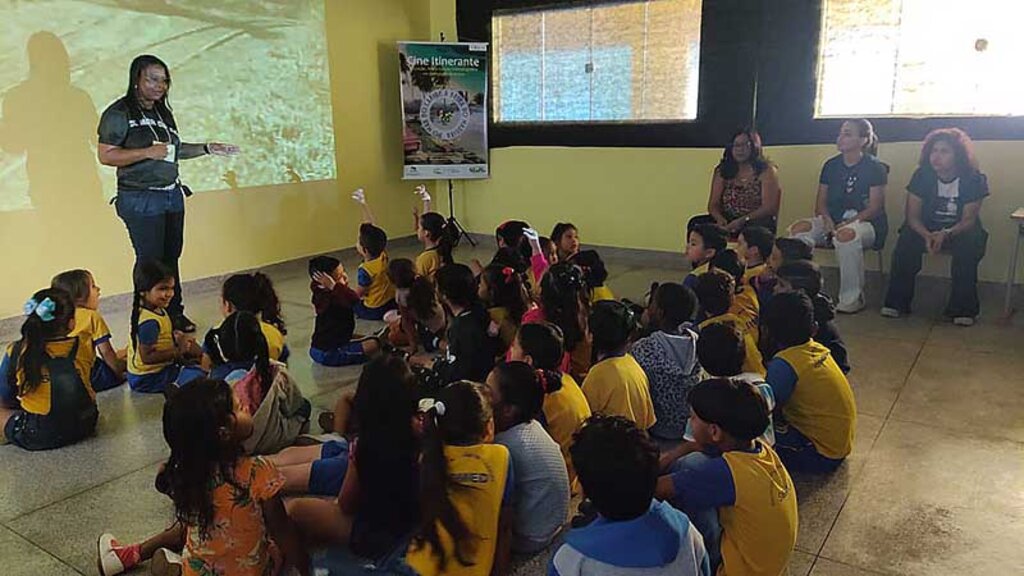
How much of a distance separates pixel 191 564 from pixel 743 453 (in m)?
1.39

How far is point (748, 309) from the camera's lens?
Answer: 3221 millimetres

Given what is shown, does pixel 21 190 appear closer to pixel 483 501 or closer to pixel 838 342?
pixel 483 501

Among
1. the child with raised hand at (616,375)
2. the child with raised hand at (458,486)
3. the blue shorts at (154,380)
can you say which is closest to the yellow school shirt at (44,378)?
the blue shorts at (154,380)

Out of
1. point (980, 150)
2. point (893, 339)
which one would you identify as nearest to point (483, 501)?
point (893, 339)

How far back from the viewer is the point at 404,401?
6.23 feet

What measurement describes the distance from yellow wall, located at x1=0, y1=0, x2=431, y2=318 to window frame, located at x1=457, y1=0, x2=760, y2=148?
1137 millimetres

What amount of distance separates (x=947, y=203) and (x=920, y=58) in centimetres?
112

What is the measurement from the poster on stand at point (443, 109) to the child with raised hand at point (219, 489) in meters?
5.24

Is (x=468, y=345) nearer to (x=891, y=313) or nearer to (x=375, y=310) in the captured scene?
(x=375, y=310)

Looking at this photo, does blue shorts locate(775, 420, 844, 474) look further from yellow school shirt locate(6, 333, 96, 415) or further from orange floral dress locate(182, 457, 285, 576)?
yellow school shirt locate(6, 333, 96, 415)

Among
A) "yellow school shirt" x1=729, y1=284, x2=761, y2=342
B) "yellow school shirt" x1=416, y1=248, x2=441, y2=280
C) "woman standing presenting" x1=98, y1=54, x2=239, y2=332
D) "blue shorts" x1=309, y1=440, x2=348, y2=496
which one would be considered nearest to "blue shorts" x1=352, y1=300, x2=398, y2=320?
"yellow school shirt" x1=416, y1=248, x2=441, y2=280

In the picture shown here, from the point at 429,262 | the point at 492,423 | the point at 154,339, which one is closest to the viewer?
the point at 492,423

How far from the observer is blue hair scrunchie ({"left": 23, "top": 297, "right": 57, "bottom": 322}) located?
2.84m

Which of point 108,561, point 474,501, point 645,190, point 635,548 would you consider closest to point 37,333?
point 108,561
